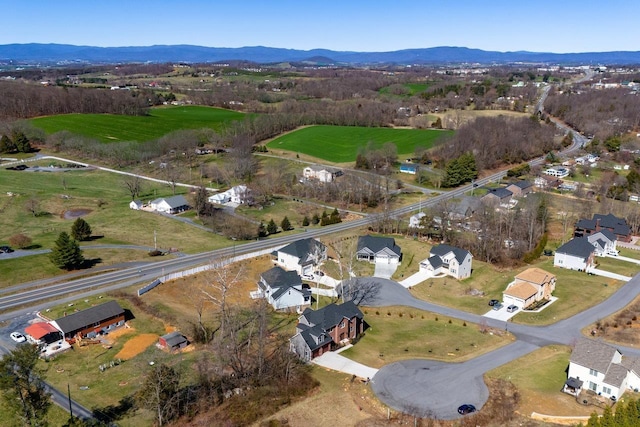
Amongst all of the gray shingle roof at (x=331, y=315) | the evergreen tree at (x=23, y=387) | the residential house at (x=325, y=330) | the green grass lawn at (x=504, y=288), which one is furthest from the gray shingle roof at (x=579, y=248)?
the evergreen tree at (x=23, y=387)

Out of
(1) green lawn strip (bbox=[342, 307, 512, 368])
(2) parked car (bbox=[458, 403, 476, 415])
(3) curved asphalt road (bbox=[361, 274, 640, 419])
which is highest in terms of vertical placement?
(2) parked car (bbox=[458, 403, 476, 415])

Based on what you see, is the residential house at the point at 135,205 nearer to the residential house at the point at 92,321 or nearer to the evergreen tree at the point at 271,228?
the evergreen tree at the point at 271,228

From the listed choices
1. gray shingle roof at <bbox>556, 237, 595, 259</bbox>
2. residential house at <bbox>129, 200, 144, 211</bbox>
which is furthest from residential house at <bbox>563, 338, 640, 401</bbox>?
residential house at <bbox>129, 200, 144, 211</bbox>

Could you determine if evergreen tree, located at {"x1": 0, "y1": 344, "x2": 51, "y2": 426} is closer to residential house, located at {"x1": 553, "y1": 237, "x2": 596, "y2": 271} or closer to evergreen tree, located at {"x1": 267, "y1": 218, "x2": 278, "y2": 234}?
evergreen tree, located at {"x1": 267, "y1": 218, "x2": 278, "y2": 234}

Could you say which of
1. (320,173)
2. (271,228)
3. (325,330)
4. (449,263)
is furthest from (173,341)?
(320,173)

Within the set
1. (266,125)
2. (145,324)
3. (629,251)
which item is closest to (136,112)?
(266,125)

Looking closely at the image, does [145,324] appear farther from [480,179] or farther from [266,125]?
[266,125]

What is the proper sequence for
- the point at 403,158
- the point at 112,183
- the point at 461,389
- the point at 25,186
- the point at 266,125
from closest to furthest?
the point at 461,389 < the point at 25,186 < the point at 112,183 < the point at 403,158 < the point at 266,125
